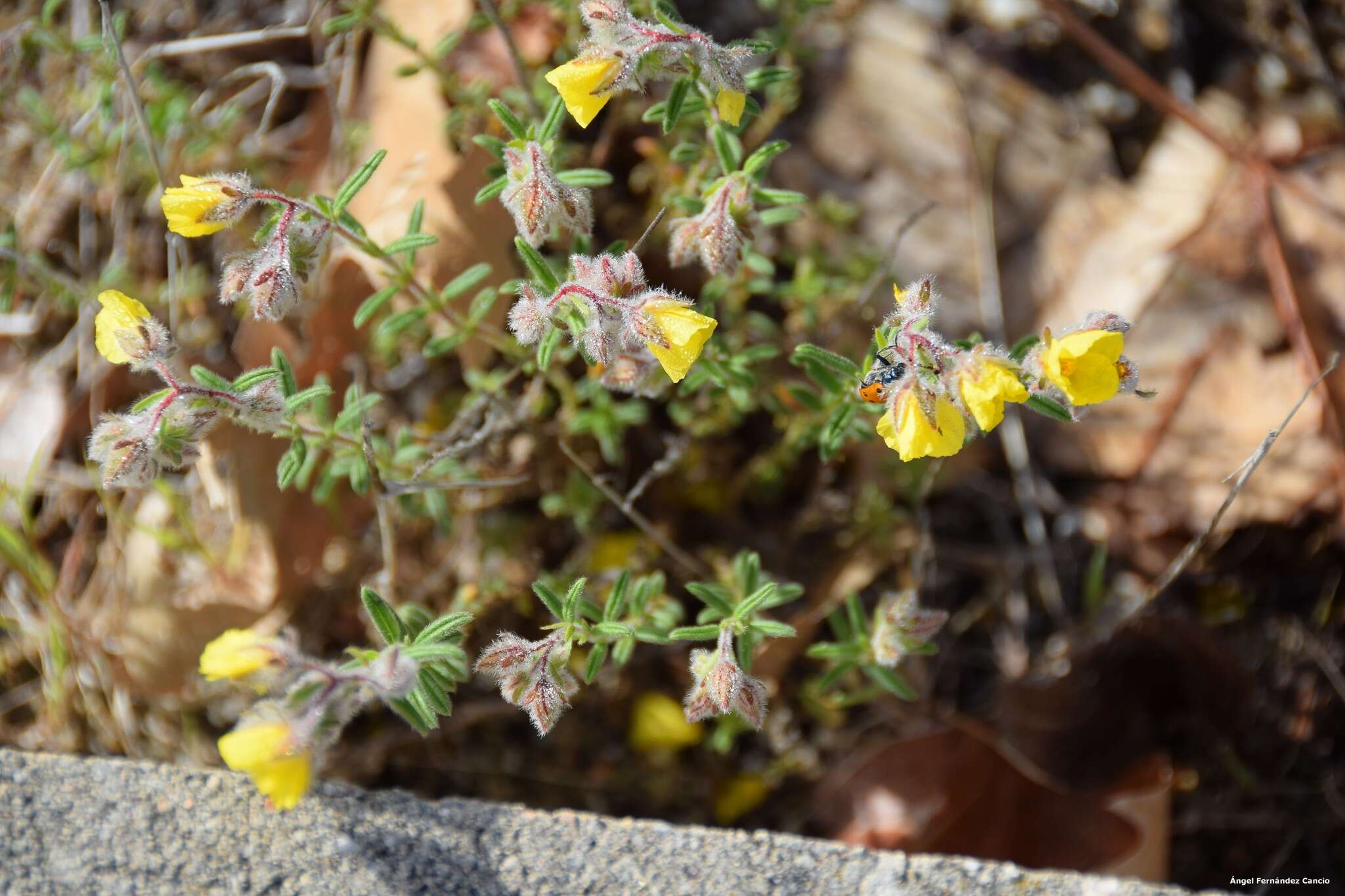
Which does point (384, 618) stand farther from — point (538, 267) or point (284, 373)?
point (538, 267)

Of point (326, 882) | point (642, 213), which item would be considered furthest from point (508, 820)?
point (642, 213)

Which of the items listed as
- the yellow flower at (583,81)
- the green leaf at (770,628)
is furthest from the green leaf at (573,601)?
the yellow flower at (583,81)

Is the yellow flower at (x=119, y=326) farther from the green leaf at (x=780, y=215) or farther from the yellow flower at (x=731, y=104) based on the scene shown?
the green leaf at (x=780, y=215)

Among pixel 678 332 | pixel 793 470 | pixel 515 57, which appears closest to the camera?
pixel 678 332

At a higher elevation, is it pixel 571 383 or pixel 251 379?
pixel 251 379

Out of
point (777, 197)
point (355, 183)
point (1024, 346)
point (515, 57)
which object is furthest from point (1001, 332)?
point (355, 183)

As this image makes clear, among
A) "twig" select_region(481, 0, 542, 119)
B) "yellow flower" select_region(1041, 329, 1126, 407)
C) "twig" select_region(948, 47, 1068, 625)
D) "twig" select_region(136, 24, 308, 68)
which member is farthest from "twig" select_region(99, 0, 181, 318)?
"twig" select_region(948, 47, 1068, 625)

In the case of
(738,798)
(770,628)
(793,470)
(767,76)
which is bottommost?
(738,798)
